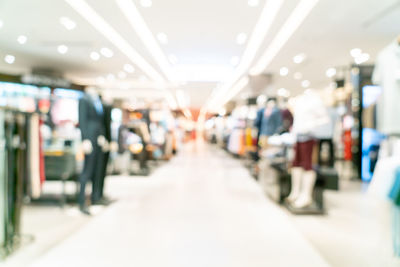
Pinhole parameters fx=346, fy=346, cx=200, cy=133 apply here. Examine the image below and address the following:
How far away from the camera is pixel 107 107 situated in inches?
175

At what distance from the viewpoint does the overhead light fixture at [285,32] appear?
5.52 m

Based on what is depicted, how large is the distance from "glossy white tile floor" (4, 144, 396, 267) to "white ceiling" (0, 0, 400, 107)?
1.52 m

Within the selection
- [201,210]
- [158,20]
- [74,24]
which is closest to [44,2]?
[74,24]

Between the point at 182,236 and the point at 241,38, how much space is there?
5.20 m

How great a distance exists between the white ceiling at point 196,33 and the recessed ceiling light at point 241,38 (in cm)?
12

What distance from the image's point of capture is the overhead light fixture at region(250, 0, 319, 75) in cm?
552

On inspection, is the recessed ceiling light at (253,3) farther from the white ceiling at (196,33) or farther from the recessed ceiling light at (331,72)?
the recessed ceiling light at (331,72)

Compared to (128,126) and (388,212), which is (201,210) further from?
(128,126)

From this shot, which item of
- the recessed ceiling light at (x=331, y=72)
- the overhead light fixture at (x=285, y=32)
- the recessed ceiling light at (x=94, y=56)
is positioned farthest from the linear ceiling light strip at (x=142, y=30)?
the recessed ceiling light at (x=331, y=72)

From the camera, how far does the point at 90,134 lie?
4.09m

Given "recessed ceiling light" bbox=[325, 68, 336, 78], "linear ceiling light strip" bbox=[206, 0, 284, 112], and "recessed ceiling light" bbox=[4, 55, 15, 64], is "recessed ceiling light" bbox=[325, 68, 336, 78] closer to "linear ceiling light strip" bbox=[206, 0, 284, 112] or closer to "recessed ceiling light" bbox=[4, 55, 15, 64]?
"linear ceiling light strip" bbox=[206, 0, 284, 112]

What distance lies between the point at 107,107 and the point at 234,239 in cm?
238

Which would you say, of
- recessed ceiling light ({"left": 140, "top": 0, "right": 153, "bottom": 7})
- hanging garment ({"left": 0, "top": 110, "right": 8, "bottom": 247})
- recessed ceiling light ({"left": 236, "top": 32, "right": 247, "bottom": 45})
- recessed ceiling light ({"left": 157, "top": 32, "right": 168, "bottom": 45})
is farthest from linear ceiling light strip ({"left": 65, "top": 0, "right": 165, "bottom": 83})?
recessed ceiling light ({"left": 236, "top": 32, "right": 247, "bottom": 45})

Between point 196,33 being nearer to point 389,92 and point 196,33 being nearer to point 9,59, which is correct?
point 9,59
